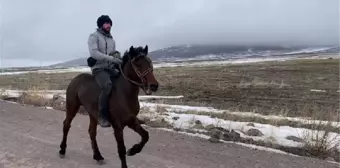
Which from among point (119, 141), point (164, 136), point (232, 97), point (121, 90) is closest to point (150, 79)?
point (121, 90)

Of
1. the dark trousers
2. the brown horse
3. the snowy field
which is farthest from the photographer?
the snowy field

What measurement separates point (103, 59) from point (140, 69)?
35.3 inches

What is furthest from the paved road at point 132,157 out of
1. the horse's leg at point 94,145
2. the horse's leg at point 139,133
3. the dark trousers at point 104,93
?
the dark trousers at point 104,93

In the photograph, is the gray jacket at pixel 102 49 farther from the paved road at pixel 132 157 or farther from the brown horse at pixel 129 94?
the paved road at pixel 132 157

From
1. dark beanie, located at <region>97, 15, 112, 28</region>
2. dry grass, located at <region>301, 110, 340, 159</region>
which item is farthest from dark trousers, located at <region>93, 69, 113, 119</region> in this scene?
dry grass, located at <region>301, 110, 340, 159</region>

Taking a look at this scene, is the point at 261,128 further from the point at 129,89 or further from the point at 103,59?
the point at 103,59

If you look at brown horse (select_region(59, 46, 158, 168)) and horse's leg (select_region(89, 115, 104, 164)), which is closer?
brown horse (select_region(59, 46, 158, 168))

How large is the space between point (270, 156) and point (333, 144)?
2.40m

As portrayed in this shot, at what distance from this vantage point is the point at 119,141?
264 inches

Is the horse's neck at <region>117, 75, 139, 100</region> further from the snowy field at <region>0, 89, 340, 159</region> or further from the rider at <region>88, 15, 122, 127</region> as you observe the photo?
the snowy field at <region>0, 89, 340, 159</region>

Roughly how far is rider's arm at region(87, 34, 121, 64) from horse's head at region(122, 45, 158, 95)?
25cm

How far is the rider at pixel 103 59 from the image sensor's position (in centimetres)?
691

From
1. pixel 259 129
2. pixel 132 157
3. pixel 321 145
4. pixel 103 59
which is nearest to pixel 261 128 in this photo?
pixel 259 129

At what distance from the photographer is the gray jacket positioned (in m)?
7.02
